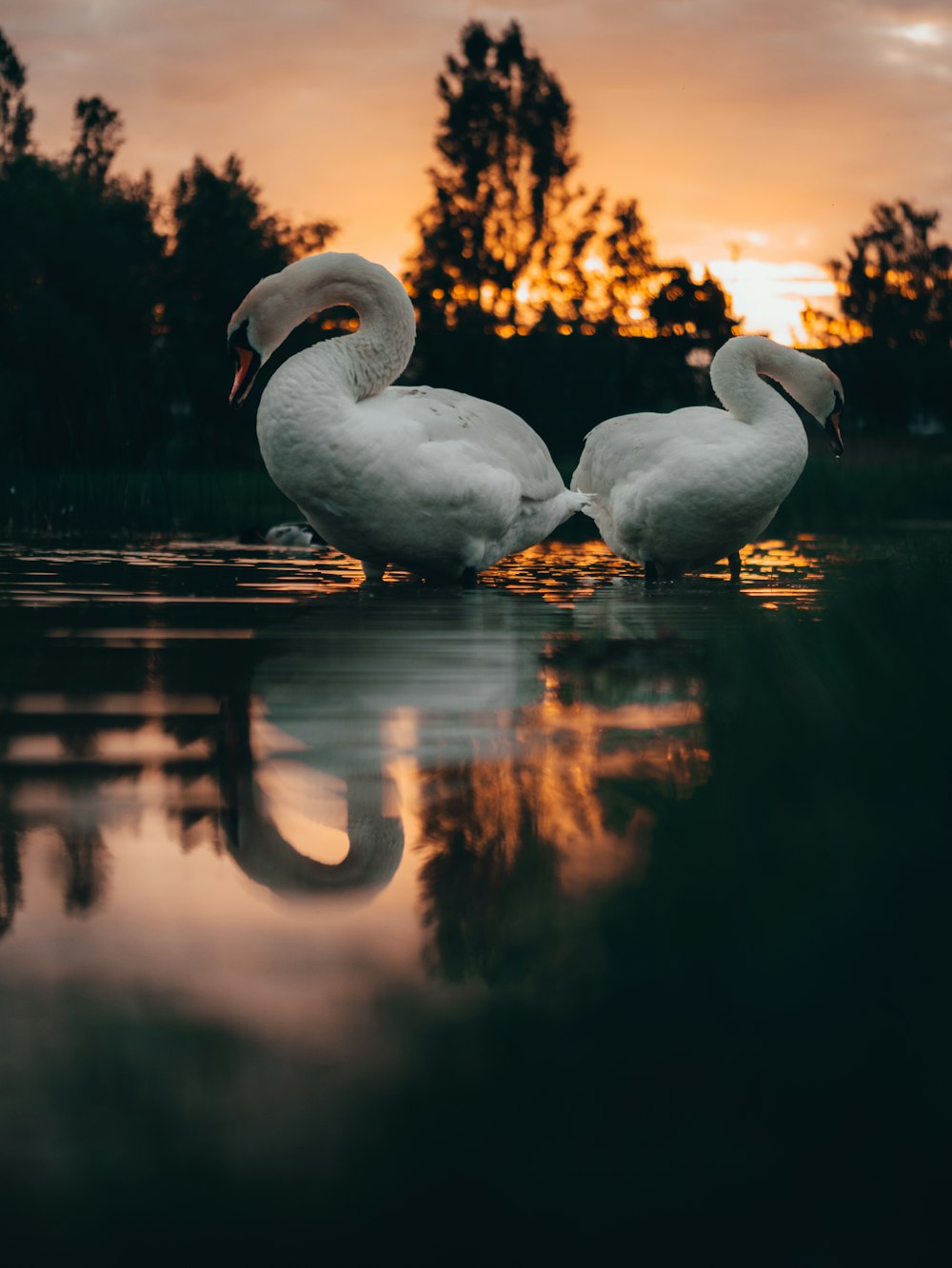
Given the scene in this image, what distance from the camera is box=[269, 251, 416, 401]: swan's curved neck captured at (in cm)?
881

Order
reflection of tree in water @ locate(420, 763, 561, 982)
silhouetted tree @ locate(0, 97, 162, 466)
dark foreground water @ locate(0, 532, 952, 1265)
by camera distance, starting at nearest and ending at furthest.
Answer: dark foreground water @ locate(0, 532, 952, 1265) → reflection of tree in water @ locate(420, 763, 561, 982) → silhouetted tree @ locate(0, 97, 162, 466)

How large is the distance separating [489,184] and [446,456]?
156ft

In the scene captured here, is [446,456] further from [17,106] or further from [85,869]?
[17,106]

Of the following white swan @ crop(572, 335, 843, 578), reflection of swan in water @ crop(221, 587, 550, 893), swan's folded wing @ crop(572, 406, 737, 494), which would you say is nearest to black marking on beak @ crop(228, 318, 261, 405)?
reflection of swan in water @ crop(221, 587, 550, 893)

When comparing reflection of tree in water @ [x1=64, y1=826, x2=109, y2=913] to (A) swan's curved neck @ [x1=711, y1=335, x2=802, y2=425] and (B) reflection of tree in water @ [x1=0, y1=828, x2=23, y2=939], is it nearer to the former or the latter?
(B) reflection of tree in water @ [x1=0, y1=828, x2=23, y2=939]

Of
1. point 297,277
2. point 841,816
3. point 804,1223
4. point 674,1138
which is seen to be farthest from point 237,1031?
point 297,277

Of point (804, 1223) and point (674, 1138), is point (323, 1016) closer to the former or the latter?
point (674, 1138)

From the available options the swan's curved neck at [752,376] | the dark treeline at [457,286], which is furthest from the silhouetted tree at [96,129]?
the swan's curved neck at [752,376]

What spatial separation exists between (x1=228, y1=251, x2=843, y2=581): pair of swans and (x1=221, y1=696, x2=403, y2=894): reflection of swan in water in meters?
4.53

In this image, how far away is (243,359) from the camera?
916 centimetres

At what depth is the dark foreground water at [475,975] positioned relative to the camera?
1.55m

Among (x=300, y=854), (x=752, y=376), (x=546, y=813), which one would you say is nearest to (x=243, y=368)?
(x=752, y=376)

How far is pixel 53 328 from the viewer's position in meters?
41.3

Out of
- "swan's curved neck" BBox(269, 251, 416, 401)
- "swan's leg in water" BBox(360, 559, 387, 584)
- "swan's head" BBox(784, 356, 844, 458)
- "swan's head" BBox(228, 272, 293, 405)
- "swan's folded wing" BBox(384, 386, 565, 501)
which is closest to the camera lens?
"swan's folded wing" BBox(384, 386, 565, 501)
